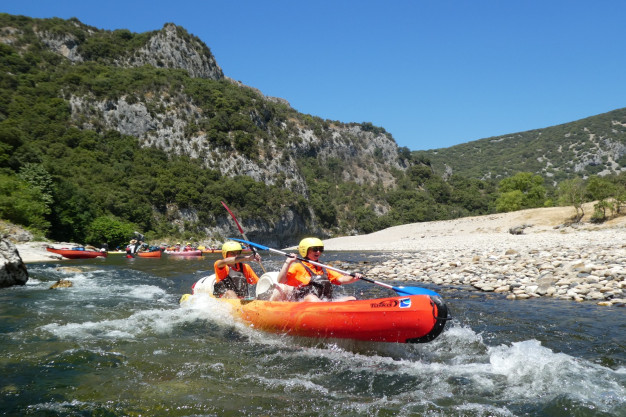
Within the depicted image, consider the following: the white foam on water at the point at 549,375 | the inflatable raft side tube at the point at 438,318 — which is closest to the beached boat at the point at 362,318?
the inflatable raft side tube at the point at 438,318

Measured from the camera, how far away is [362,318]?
197 inches

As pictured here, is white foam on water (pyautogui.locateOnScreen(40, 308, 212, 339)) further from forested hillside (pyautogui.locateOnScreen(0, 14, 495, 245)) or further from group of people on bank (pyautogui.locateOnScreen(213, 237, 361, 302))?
forested hillside (pyautogui.locateOnScreen(0, 14, 495, 245))

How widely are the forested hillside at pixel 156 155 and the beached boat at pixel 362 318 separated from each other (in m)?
25.4

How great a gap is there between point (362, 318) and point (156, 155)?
66350 millimetres

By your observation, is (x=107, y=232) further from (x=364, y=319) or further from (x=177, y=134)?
(x=177, y=134)

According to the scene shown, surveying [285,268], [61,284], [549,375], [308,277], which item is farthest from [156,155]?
[549,375]

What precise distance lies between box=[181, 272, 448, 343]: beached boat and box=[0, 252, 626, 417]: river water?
0.62ft

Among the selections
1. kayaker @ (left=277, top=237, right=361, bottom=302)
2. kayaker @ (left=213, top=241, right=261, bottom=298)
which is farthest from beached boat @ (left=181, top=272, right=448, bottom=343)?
kayaker @ (left=213, top=241, right=261, bottom=298)

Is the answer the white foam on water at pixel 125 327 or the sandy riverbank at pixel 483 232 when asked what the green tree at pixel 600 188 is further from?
the white foam on water at pixel 125 327

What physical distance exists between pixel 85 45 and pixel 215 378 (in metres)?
99.7

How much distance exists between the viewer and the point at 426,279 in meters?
11.6

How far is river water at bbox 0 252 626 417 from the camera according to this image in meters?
3.46

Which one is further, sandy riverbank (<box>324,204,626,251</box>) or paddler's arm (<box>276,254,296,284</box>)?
sandy riverbank (<box>324,204,626,251</box>)

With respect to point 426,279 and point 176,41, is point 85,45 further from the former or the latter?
point 426,279
